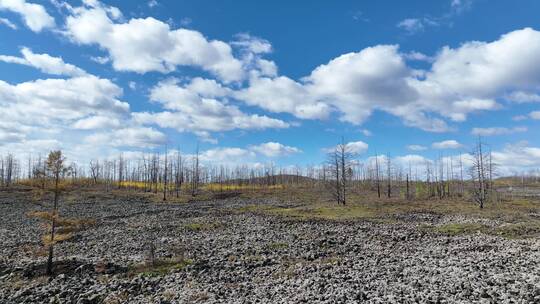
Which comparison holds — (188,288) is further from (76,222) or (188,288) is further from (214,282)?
(76,222)

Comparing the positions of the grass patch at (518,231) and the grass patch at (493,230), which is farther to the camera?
the grass patch at (493,230)

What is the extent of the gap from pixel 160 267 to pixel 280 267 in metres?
7.40

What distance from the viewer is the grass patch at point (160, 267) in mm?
20750

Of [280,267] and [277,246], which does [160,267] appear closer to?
[280,267]

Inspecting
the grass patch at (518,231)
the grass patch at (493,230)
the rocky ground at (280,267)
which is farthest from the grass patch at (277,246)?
the grass patch at (518,231)

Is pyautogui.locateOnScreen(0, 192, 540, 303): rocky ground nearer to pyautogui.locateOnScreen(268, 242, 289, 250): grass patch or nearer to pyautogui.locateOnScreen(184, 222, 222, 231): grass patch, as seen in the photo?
pyautogui.locateOnScreen(268, 242, 289, 250): grass patch

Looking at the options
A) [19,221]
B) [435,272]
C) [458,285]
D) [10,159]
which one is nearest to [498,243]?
[435,272]

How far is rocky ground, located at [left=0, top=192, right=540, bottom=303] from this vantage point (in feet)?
47.7

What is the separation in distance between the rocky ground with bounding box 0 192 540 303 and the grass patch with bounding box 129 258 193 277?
63 mm

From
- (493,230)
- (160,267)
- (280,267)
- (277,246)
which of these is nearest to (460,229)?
(493,230)

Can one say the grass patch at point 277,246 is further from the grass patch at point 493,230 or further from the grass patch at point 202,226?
the grass patch at point 493,230

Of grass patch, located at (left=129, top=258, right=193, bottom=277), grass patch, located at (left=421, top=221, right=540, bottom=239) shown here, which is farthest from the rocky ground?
grass patch, located at (left=421, top=221, right=540, bottom=239)

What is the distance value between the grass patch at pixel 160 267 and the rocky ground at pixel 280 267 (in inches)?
2.5

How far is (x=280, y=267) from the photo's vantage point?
2100cm
